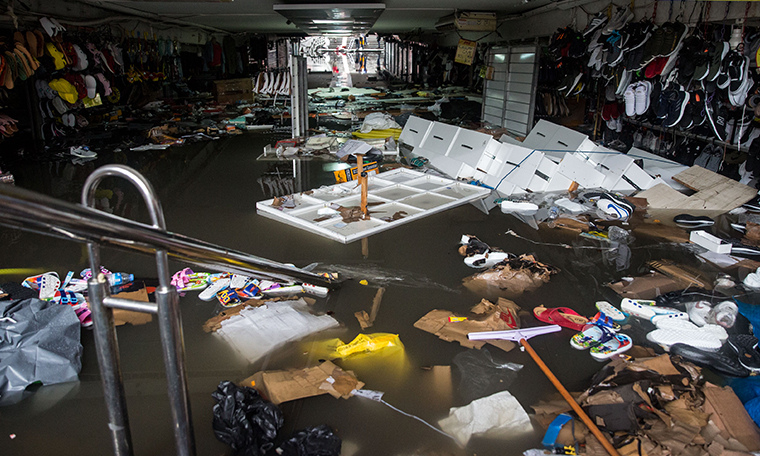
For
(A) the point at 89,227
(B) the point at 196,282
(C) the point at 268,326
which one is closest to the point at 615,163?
(C) the point at 268,326

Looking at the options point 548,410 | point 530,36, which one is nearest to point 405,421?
point 548,410

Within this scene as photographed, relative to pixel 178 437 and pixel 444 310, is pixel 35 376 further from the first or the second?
pixel 444 310

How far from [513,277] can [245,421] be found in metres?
2.22

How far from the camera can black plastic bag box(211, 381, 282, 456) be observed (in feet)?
6.71

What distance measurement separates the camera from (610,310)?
10.4ft

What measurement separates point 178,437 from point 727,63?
6.29 meters

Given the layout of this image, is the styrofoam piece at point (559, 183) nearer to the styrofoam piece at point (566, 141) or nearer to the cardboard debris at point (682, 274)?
the styrofoam piece at point (566, 141)

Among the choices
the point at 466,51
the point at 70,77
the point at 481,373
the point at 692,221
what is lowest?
the point at 481,373

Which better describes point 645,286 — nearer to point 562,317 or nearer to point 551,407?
point 562,317

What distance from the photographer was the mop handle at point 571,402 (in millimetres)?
2014

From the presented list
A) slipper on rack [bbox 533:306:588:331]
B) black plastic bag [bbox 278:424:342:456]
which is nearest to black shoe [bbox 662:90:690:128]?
slipper on rack [bbox 533:306:588:331]

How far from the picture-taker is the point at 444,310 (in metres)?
3.20

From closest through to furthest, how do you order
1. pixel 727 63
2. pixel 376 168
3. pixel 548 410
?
pixel 548 410
pixel 727 63
pixel 376 168

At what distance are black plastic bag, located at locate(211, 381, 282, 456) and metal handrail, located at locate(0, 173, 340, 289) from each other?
806mm
